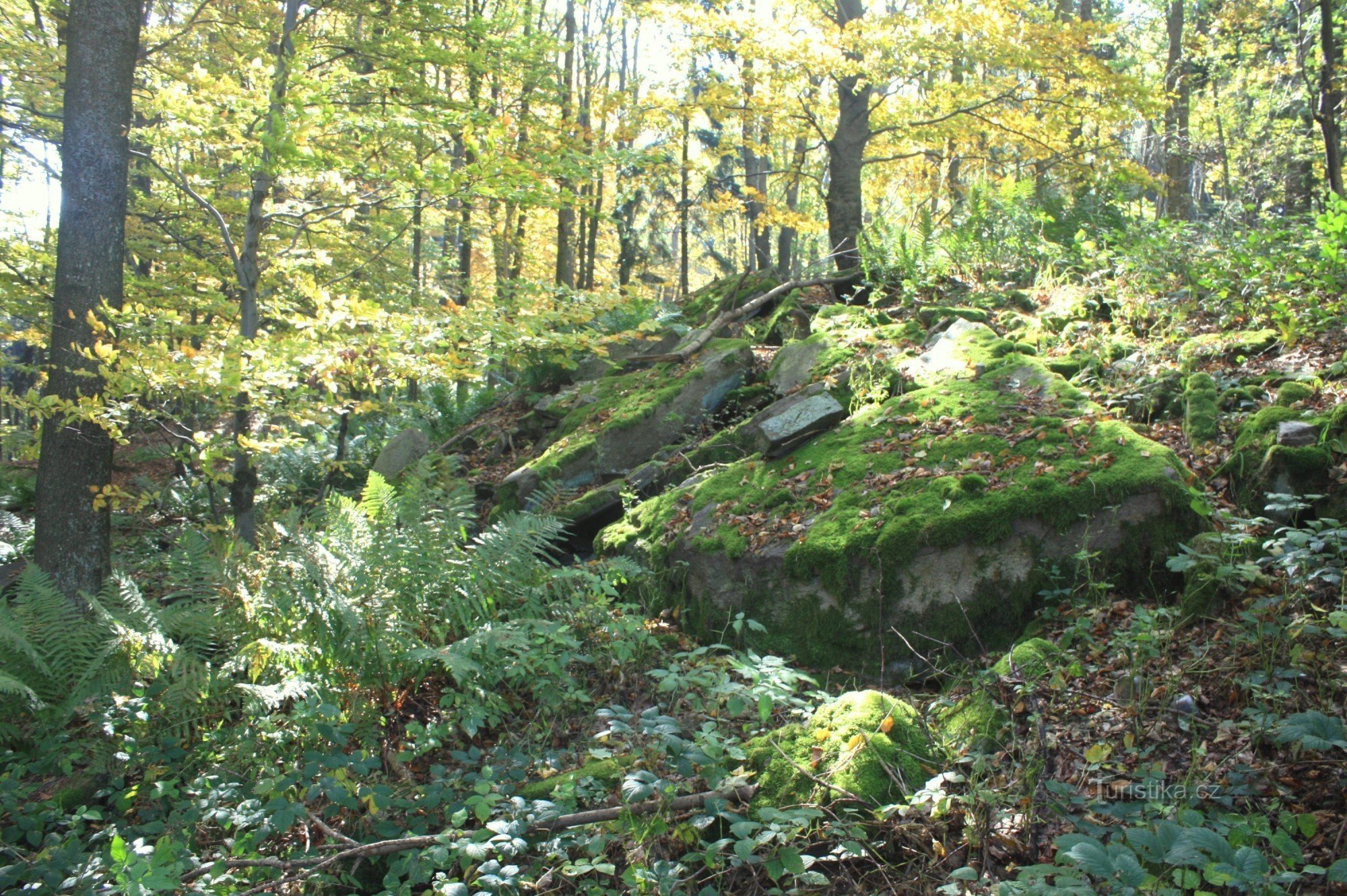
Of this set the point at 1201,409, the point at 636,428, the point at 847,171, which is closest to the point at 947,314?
the point at 1201,409

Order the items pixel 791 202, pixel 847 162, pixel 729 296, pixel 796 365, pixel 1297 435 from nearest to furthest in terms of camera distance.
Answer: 1. pixel 1297 435
2. pixel 796 365
3. pixel 847 162
4. pixel 729 296
5. pixel 791 202

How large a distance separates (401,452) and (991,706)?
28.5ft

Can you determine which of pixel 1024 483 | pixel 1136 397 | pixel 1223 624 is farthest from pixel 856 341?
pixel 1223 624

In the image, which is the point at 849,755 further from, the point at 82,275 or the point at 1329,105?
the point at 1329,105

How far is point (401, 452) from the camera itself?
10.3 metres

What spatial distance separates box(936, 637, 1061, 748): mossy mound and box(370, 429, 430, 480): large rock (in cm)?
814

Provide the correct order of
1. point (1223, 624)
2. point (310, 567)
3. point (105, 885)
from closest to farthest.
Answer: point (105, 885) → point (1223, 624) → point (310, 567)

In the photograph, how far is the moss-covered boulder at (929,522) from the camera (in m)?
4.16

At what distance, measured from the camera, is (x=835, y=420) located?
242 inches

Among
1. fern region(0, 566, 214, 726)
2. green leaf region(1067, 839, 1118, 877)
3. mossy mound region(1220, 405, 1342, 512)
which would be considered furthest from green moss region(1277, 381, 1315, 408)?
fern region(0, 566, 214, 726)

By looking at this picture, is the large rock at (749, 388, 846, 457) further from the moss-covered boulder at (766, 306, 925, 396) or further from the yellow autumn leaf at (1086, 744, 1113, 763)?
the yellow autumn leaf at (1086, 744, 1113, 763)

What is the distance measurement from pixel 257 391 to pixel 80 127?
7.28 feet

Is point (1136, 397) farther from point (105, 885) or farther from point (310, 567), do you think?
→ point (105, 885)

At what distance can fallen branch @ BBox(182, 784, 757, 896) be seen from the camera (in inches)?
109
